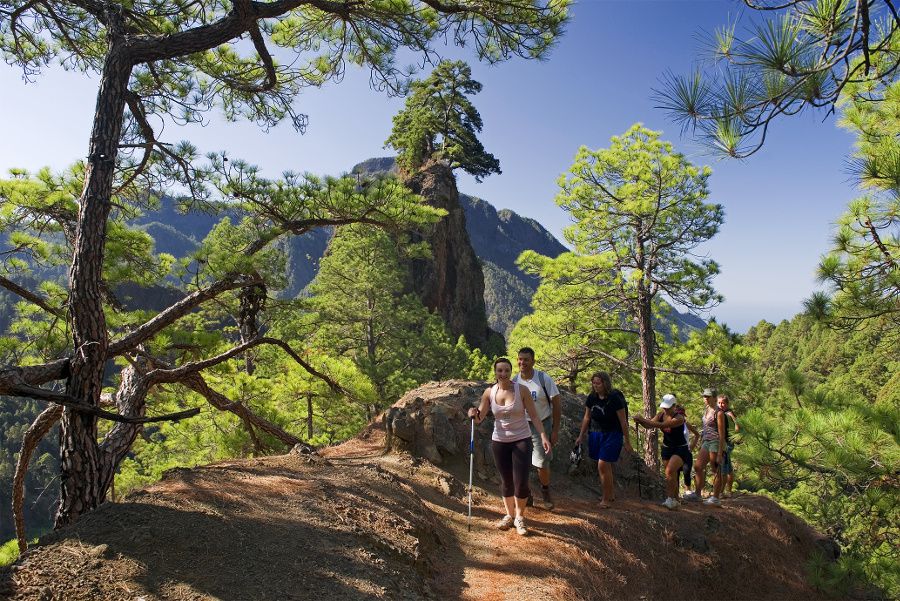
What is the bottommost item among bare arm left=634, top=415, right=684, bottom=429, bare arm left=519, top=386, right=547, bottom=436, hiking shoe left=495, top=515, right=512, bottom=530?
hiking shoe left=495, top=515, right=512, bottom=530

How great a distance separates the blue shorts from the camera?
19.6 ft

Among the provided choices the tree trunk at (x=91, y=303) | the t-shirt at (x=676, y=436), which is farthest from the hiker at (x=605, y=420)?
the tree trunk at (x=91, y=303)

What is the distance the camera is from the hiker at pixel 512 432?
5.00m

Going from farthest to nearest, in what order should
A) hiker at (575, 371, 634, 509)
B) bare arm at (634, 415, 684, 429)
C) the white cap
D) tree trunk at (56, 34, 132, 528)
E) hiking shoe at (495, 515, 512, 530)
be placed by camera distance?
bare arm at (634, 415, 684, 429) → the white cap → hiker at (575, 371, 634, 509) → hiking shoe at (495, 515, 512, 530) → tree trunk at (56, 34, 132, 528)

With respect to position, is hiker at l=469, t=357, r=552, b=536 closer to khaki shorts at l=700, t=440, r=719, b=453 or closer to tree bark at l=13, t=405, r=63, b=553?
Answer: khaki shorts at l=700, t=440, r=719, b=453

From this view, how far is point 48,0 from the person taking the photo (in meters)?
5.40

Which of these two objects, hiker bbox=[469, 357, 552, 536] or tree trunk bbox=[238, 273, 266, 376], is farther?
tree trunk bbox=[238, 273, 266, 376]

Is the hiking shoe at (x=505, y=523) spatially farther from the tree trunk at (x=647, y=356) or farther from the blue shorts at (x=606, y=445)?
the tree trunk at (x=647, y=356)

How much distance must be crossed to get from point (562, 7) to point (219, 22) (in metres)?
4.09

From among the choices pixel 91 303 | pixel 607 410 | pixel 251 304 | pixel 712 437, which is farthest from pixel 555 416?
pixel 91 303

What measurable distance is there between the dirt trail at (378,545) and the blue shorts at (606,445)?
80 centimetres

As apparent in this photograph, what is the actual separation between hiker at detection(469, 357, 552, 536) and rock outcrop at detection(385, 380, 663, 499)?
1879 mm

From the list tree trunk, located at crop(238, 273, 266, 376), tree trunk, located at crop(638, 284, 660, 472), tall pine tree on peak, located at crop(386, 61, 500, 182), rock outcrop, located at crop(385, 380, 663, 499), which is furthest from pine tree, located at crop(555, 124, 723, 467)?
tall pine tree on peak, located at crop(386, 61, 500, 182)

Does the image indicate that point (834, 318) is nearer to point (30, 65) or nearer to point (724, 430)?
point (724, 430)
